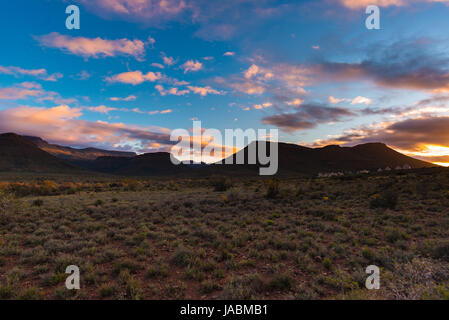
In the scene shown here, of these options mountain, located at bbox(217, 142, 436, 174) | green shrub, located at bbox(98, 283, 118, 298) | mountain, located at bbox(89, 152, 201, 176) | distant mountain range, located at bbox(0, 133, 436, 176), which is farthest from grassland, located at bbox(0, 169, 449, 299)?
mountain, located at bbox(89, 152, 201, 176)

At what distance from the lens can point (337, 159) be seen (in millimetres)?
121000

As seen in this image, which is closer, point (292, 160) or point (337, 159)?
point (337, 159)

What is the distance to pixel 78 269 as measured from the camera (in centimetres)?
587

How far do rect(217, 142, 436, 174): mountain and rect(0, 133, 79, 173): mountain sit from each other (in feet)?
305

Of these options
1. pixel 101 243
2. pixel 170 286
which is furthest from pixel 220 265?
pixel 101 243

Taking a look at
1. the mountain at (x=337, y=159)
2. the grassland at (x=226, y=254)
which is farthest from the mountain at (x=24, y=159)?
the grassland at (x=226, y=254)

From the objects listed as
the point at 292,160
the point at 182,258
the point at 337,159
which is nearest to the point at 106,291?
the point at 182,258

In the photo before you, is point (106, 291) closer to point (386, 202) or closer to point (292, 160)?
point (386, 202)

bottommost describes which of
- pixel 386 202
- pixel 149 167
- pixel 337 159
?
pixel 149 167

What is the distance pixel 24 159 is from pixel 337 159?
17424 cm

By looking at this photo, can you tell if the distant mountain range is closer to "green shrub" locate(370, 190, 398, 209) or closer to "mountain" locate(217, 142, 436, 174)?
"mountain" locate(217, 142, 436, 174)

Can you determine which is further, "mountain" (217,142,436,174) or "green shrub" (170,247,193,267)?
"mountain" (217,142,436,174)

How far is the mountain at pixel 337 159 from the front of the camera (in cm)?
11050

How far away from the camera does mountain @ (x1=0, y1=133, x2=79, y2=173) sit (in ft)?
335
